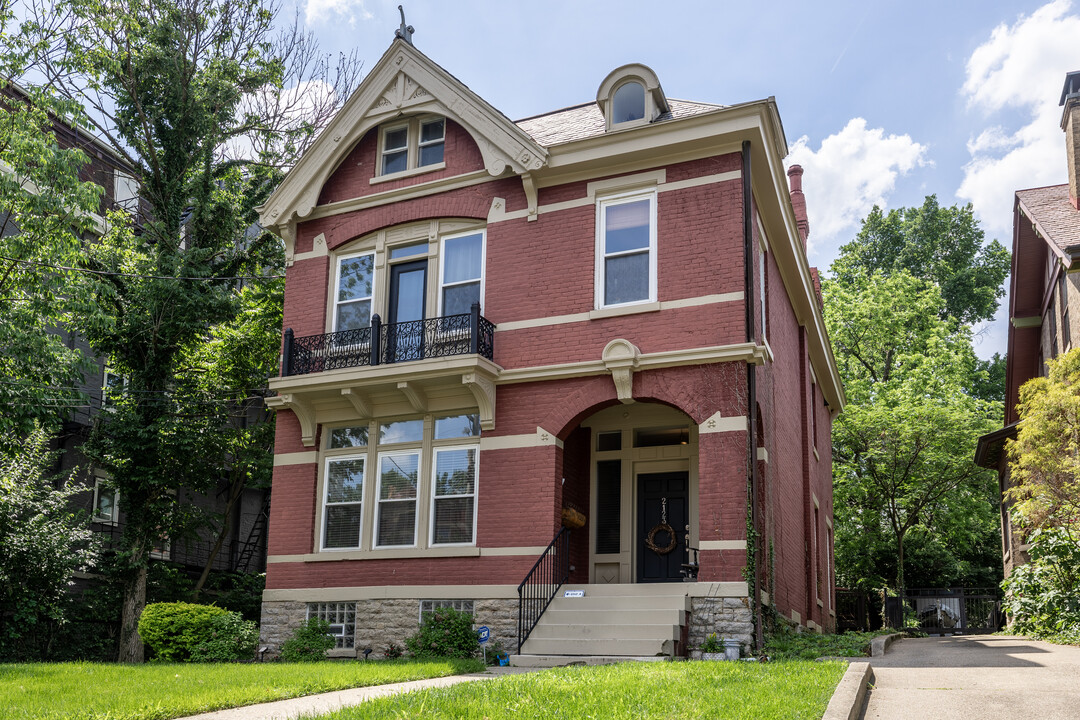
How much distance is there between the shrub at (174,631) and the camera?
16.3 m

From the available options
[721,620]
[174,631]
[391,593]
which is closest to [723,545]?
[721,620]

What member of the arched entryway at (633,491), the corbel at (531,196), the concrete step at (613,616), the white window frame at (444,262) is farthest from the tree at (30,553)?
the corbel at (531,196)

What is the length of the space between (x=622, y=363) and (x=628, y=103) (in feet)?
15.9

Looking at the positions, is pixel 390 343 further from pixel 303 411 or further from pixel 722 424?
pixel 722 424

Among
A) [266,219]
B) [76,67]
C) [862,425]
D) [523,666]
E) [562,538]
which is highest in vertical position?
[76,67]

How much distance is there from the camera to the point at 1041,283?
2917 centimetres

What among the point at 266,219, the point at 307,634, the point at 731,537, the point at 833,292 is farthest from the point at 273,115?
the point at 833,292

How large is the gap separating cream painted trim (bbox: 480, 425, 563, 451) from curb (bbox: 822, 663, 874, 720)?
6714 mm

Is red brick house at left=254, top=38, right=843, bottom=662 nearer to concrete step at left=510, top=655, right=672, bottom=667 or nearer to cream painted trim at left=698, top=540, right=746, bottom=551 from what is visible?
cream painted trim at left=698, top=540, right=746, bottom=551

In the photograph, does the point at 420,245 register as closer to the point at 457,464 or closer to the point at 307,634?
the point at 457,464

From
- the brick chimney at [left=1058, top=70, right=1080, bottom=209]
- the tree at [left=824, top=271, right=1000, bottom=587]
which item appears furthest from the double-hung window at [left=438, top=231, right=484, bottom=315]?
the tree at [left=824, top=271, right=1000, bottom=587]

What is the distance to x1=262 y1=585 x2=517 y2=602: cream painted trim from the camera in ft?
51.7

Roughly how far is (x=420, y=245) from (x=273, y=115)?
9657mm

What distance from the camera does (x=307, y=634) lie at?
16.5 meters
